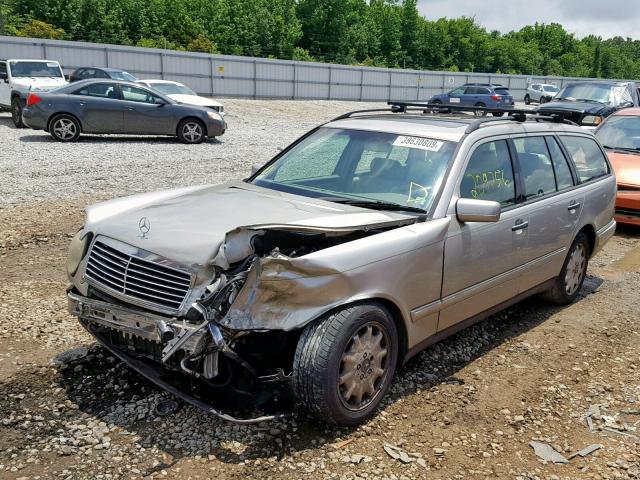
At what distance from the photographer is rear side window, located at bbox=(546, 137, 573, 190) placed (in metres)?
5.42

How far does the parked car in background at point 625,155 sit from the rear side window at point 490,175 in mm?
4644

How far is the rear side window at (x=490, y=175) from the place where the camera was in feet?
14.5

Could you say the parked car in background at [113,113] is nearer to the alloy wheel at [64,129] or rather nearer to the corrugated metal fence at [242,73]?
the alloy wheel at [64,129]

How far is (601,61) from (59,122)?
105875mm

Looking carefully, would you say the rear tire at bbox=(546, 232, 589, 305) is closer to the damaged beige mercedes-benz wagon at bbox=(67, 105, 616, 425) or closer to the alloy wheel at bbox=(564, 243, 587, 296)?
the alloy wheel at bbox=(564, 243, 587, 296)

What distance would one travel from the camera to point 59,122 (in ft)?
47.5

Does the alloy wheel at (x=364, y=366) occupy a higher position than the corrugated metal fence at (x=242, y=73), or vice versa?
the corrugated metal fence at (x=242, y=73)

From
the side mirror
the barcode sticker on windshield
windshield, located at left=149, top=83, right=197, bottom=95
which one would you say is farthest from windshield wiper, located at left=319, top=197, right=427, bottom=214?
windshield, located at left=149, top=83, right=197, bottom=95

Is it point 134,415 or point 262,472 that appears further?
point 134,415

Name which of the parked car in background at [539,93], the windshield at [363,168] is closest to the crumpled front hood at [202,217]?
the windshield at [363,168]

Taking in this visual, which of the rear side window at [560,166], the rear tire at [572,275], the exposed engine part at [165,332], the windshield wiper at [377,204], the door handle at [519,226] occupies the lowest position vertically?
the rear tire at [572,275]

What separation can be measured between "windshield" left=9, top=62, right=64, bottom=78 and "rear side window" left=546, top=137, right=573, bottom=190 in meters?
16.6

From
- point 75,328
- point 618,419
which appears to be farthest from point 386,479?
point 75,328

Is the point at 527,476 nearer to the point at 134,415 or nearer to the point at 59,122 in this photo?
the point at 134,415
